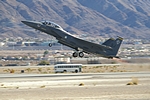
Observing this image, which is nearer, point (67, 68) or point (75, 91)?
point (75, 91)

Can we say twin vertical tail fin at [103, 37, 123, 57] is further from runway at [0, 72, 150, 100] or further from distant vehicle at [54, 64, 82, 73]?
runway at [0, 72, 150, 100]

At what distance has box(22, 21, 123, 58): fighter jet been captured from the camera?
66.5 metres

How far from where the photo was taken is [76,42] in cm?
6900

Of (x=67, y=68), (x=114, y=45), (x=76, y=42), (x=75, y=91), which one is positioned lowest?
(x=75, y=91)

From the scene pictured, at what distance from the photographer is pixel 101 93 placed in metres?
42.0

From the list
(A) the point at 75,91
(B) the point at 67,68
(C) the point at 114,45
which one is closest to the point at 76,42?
(C) the point at 114,45

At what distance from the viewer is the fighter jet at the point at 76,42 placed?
66500 millimetres

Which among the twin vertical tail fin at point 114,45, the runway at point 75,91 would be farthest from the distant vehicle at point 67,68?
the runway at point 75,91

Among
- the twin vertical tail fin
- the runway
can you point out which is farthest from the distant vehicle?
the runway

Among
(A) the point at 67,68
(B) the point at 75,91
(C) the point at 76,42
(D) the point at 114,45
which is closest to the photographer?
(B) the point at 75,91

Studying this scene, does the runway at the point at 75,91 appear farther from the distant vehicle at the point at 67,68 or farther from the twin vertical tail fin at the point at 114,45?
the distant vehicle at the point at 67,68

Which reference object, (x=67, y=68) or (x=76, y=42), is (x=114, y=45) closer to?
(x=76, y=42)

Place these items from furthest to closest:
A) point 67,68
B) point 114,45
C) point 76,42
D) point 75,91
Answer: point 67,68 < point 114,45 < point 76,42 < point 75,91

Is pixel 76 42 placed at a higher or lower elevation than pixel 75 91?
higher
